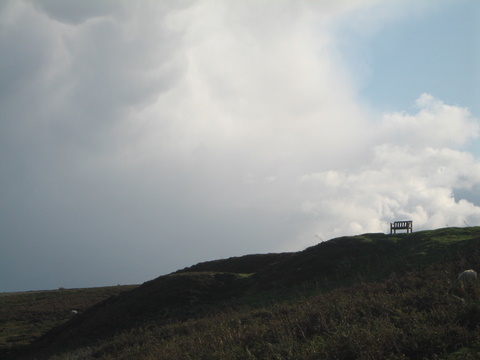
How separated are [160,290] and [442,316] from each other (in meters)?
22.4

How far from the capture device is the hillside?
318 inches

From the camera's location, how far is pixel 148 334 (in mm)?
16656

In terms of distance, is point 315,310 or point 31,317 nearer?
point 315,310

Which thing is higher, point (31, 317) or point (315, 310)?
point (315, 310)

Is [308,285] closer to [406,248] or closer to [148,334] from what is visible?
[406,248]

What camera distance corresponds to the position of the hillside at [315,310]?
809 centimetres

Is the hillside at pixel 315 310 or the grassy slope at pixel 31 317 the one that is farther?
the grassy slope at pixel 31 317

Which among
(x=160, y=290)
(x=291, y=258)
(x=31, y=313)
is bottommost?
(x=31, y=313)

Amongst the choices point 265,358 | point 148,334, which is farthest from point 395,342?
point 148,334

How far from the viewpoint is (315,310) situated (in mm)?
11703

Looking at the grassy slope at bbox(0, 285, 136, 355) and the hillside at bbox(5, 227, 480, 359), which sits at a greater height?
the hillside at bbox(5, 227, 480, 359)

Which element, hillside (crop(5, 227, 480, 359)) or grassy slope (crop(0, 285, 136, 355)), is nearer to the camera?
hillside (crop(5, 227, 480, 359))

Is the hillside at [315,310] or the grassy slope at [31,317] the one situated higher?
the hillside at [315,310]

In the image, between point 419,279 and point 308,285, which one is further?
point 308,285
